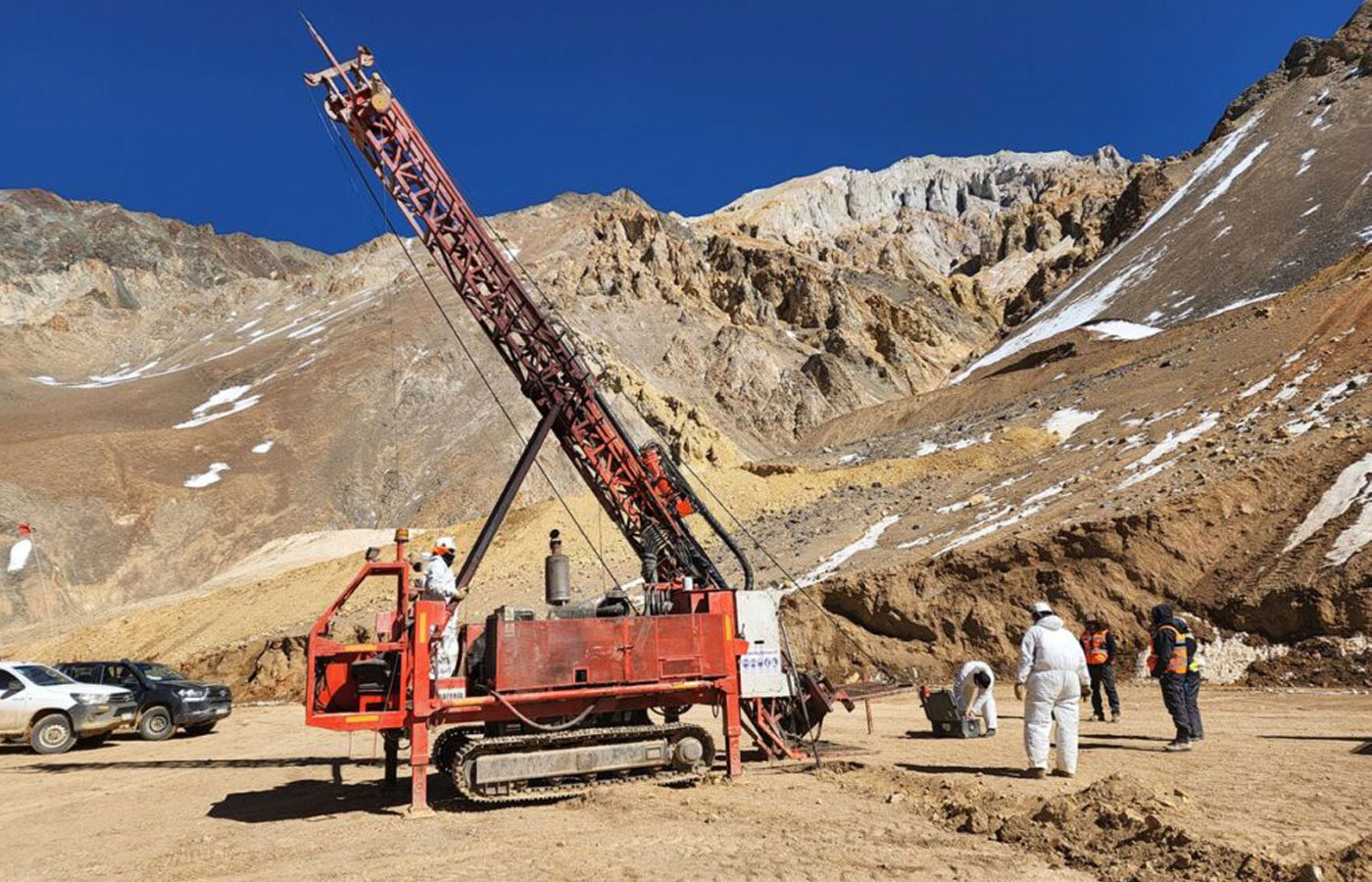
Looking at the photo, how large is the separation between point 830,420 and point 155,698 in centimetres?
4720

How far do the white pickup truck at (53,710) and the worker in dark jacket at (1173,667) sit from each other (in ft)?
53.6

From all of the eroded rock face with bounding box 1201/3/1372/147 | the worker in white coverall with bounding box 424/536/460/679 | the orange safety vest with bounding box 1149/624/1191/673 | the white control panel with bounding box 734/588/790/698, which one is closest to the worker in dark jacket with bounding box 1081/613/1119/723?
the orange safety vest with bounding box 1149/624/1191/673

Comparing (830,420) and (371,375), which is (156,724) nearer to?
(371,375)

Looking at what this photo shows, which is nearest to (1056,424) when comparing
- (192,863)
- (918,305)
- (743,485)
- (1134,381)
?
(1134,381)

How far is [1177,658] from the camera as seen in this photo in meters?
9.98

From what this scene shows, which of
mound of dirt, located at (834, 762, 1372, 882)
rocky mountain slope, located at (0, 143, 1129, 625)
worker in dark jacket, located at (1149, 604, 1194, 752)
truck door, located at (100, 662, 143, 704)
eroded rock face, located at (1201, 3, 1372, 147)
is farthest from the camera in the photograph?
eroded rock face, located at (1201, 3, 1372, 147)

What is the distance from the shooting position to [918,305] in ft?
329

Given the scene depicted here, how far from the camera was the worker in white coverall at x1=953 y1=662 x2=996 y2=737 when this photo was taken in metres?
11.7

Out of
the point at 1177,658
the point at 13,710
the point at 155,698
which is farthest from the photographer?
the point at 155,698

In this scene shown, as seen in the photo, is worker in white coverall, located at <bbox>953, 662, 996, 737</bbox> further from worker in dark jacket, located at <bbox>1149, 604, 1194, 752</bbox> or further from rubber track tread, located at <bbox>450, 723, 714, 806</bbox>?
rubber track tread, located at <bbox>450, 723, 714, 806</bbox>

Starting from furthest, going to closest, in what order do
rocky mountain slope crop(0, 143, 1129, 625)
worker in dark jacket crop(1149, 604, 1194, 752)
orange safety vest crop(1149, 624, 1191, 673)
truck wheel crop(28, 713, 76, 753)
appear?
1. rocky mountain slope crop(0, 143, 1129, 625)
2. truck wheel crop(28, 713, 76, 753)
3. orange safety vest crop(1149, 624, 1191, 673)
4. worker in dark jacket crop(1149, 604, 1194, 752)

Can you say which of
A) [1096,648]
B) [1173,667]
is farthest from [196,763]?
[1173,667]

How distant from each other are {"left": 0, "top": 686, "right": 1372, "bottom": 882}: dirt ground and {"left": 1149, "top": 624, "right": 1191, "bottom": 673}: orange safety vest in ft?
2.85

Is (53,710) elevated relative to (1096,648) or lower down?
lower down
